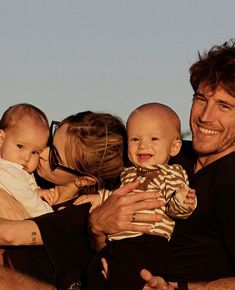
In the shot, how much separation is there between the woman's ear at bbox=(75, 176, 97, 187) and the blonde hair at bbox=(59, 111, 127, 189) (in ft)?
0.15

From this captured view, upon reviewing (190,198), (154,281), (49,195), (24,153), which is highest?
(24,153)

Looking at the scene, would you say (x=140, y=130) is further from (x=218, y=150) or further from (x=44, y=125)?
(x=44, y=125)

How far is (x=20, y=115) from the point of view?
7.22 meters

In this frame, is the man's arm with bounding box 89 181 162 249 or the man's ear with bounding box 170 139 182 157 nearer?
the man's arm with bounding box 89 181 162 249

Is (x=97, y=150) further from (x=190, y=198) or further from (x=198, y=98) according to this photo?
(x=190, y=198)

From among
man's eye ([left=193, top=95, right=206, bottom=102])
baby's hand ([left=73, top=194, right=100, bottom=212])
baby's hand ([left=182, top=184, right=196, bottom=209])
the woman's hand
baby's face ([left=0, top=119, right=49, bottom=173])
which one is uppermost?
man's eye ([left=193, top=95, right=206, bottom=102])

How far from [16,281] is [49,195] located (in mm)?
1571

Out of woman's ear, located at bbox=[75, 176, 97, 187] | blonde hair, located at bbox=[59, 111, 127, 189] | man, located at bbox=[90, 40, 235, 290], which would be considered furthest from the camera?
woman's ear, located at bbox=[75, 176, 97, 187]

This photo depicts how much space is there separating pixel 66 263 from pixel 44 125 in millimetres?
1220

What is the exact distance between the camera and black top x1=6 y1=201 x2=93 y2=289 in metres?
6.57

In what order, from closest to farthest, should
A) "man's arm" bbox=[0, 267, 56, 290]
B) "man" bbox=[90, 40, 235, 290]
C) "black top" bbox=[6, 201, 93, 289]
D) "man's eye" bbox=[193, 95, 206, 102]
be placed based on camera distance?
"man's arm" bbox=[0, 267, 56, 290] → "man" bbox=[90, 40, 235, 290] → "black top" bbox=[6, 201, 93, 289] → "man's eye" bbox=[193, 95, 206, 102]

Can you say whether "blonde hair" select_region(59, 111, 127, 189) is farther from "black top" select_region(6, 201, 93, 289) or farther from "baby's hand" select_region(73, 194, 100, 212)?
"black top" select_region(6, 201, 93, 289)

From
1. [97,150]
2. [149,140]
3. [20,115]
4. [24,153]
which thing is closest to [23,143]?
[24,153]

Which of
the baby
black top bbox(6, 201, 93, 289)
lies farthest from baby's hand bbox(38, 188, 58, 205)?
black top bbox(6, 201, 93, 289)
